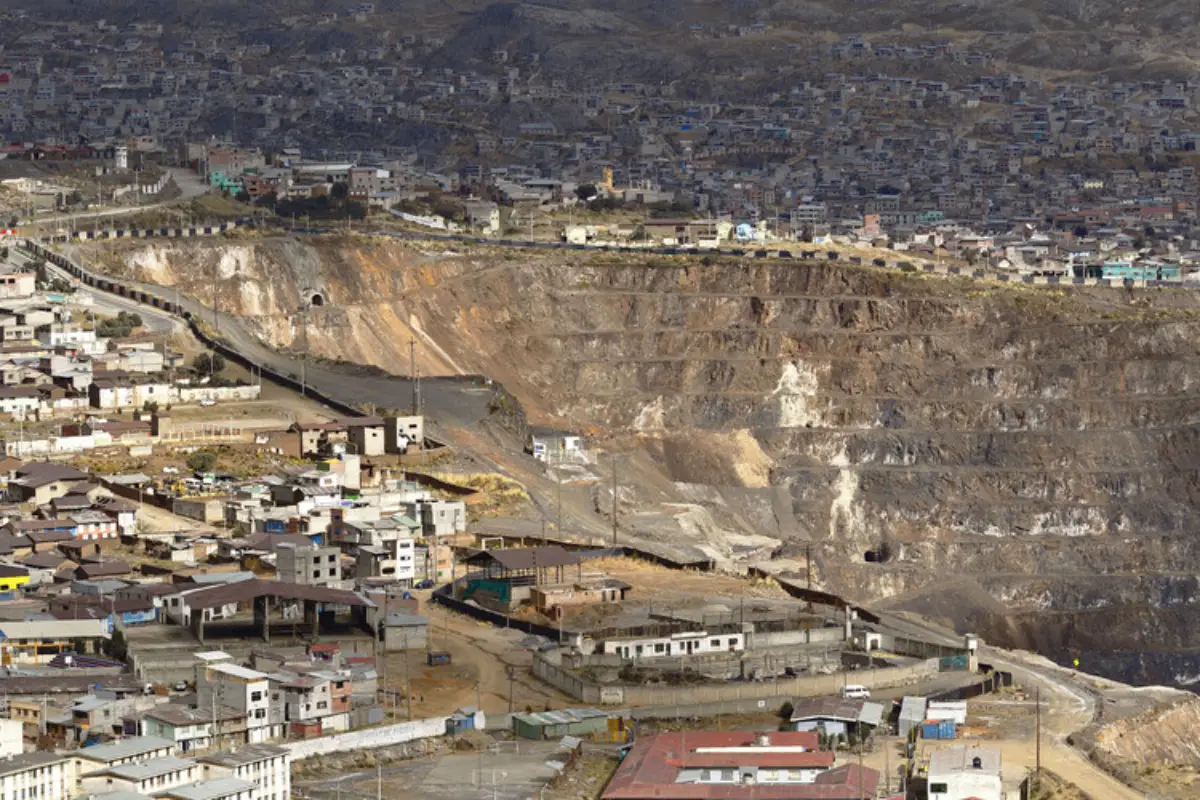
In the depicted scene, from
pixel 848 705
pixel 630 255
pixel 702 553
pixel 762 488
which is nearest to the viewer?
pixel 848 705

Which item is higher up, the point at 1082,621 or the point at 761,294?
the point at 761,294

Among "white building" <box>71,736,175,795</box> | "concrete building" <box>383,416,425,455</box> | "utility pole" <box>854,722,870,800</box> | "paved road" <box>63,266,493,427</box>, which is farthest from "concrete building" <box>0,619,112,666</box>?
"paved road" <box>63,266,493,427</box>

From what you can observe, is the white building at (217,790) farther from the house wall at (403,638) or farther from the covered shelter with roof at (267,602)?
the house wall at (403,638)

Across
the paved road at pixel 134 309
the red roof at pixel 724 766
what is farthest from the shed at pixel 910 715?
the paved road at pixel 134 309

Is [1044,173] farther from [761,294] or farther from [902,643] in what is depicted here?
[902,643]

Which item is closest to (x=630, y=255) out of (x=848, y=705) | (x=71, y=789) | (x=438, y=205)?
(x=438, y=205)

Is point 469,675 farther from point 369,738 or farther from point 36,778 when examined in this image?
point 36,778

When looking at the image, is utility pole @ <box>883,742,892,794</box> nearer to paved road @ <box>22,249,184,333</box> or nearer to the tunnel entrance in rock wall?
the tunnel entrance in rock wall
